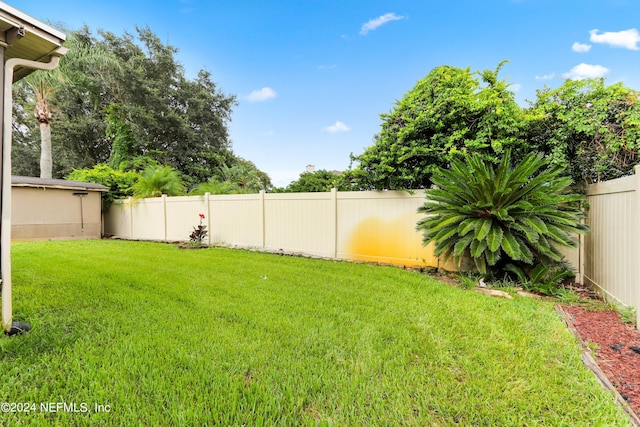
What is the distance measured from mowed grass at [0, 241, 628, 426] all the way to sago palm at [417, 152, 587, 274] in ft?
2.60

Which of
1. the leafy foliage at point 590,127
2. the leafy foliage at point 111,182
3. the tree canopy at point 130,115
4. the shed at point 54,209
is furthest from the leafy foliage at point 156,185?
the leafy foliage at point 590,127

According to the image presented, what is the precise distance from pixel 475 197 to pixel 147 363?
14.5 ft

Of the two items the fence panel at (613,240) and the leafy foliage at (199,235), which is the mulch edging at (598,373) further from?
the leafy foliage at (199,235)

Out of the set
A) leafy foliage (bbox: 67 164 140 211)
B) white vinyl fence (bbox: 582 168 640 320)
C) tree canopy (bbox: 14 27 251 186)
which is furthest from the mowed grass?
tree canopy (bbox: 14 27 251 186)

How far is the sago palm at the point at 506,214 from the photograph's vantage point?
397 centimetres

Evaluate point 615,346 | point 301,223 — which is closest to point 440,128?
point 301,223

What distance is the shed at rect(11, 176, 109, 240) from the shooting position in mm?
9420

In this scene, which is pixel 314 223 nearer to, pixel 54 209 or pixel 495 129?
pixel 495 129

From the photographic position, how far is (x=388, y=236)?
5.73 m

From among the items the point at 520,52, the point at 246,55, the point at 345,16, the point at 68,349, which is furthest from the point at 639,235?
the point at 246,55

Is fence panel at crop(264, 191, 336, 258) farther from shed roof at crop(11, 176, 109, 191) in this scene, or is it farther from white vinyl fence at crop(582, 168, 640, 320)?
shed roof at crop(11, 176, 109, 191)

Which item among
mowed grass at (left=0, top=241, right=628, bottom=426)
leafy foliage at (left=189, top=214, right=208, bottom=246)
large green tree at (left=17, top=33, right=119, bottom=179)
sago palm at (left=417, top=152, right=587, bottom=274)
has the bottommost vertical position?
mowed grass at (left=0, top=241, right=628, bottom=426)

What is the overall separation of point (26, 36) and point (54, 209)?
1025cm

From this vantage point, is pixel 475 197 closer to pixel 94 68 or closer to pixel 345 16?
pixel 345 16
